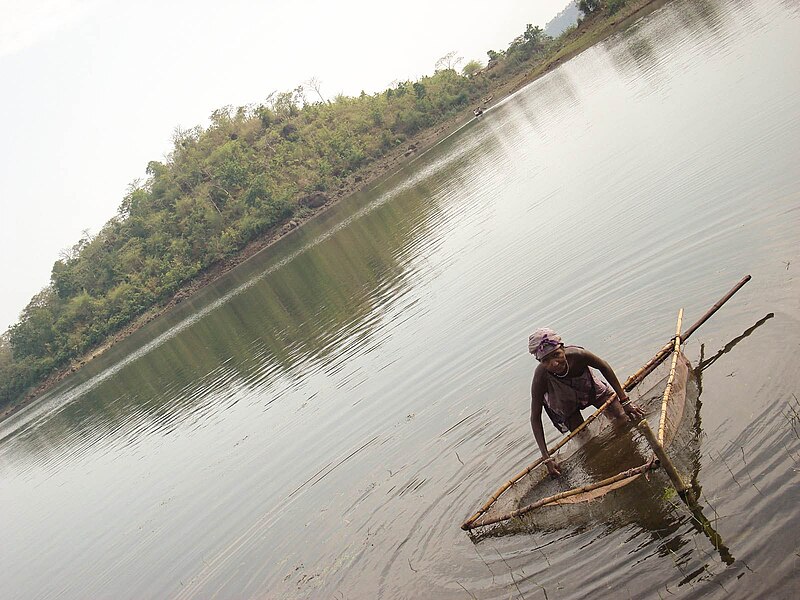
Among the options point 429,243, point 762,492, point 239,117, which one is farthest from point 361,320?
point 239,117

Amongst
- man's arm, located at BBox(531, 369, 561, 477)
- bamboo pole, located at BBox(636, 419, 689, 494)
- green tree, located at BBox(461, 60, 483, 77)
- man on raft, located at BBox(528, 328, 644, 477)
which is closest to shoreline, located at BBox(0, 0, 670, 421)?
green tree, located at BBox(461, 60, 483, 77)

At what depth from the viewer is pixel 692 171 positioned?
17.4 metres

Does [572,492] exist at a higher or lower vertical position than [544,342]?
lower

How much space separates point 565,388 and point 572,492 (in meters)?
1.44

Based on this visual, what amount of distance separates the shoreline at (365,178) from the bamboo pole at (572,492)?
67937 millimetres

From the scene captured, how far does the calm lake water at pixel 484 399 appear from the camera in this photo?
7000 millimetres

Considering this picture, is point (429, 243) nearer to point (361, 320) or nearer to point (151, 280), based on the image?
point (361, 320)

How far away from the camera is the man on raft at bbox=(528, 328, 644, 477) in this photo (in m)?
7.43

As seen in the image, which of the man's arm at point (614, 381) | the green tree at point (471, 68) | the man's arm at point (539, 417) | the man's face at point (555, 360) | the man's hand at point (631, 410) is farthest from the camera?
the green tree at point (471, 68)

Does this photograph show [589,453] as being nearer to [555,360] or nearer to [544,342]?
[555,360]

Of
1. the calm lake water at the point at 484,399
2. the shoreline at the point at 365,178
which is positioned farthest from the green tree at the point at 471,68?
the calm lake water at the point at 484,399

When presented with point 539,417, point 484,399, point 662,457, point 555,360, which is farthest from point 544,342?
point 484,399

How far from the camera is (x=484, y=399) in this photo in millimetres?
12102

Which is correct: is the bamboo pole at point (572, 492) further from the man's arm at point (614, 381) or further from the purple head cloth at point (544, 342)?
the purple head cloth at point (544, 342)
